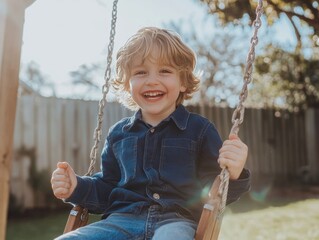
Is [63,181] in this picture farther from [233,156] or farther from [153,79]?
[233,156]

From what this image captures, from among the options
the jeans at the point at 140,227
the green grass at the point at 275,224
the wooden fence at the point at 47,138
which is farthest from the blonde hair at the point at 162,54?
the wooden fence at the point at 47,138

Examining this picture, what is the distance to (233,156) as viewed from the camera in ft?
6.15

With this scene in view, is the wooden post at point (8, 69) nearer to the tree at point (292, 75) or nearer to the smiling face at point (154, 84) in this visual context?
the smiling face at point (154, 84)

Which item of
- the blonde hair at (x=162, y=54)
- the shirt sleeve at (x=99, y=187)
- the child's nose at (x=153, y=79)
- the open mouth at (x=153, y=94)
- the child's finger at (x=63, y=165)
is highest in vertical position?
the blonde hair at (x=162, y=54)

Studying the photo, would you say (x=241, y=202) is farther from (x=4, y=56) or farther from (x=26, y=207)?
(x=4, y=56)

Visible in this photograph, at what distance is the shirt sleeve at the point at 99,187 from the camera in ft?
7.54

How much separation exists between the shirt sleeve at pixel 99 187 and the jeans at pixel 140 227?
24 centimetres

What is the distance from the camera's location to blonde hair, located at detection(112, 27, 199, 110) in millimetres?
2219

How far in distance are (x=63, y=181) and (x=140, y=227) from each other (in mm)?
454

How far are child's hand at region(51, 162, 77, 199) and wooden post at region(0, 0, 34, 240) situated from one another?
1.89 feet

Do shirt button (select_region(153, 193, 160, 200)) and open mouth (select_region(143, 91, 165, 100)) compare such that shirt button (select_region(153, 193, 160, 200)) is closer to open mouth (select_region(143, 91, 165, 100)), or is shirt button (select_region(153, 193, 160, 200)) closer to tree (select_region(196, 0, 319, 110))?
open mouth (select_region(143, 91, 165, 100))

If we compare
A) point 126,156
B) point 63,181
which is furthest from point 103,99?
point 63,181

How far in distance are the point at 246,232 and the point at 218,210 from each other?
12.3ft

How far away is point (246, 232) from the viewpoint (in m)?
5.44
